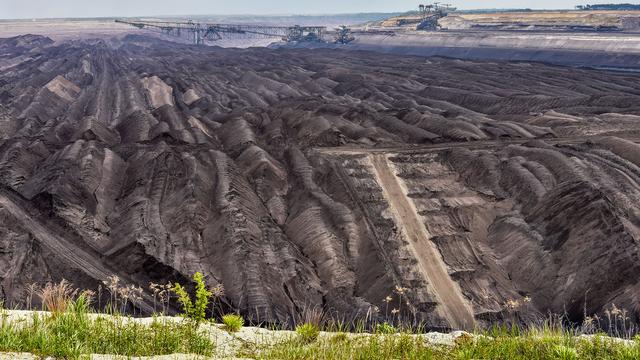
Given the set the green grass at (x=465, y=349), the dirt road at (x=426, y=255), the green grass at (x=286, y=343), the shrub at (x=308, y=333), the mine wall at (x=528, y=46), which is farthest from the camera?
the mine wall at (x=528, y=46)

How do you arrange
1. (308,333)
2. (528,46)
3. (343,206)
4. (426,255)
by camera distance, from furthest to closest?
(528,46) < (343,206) < (426,255) < (308,333)

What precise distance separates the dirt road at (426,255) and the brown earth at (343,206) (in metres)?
0.09

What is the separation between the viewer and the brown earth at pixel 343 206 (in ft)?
67.9

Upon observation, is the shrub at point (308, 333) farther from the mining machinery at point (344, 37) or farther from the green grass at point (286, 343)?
the mining machinery at point (344, 37)

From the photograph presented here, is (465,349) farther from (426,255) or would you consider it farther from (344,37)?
(344,37)

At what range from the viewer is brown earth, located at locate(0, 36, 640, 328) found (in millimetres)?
20688

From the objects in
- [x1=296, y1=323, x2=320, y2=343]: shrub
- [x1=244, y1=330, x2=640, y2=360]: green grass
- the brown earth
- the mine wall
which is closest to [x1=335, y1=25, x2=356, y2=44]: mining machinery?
the mine wall

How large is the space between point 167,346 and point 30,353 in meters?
1.93

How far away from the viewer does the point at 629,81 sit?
61.1 meters

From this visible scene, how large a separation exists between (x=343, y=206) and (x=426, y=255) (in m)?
5.30

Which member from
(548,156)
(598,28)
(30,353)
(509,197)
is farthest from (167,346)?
(598,28)

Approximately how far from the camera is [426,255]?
76.8 feet

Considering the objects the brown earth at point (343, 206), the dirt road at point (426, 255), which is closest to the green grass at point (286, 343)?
the brown earth at point (343, 206)

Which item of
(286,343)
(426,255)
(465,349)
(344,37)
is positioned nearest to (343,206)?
(426,255)
